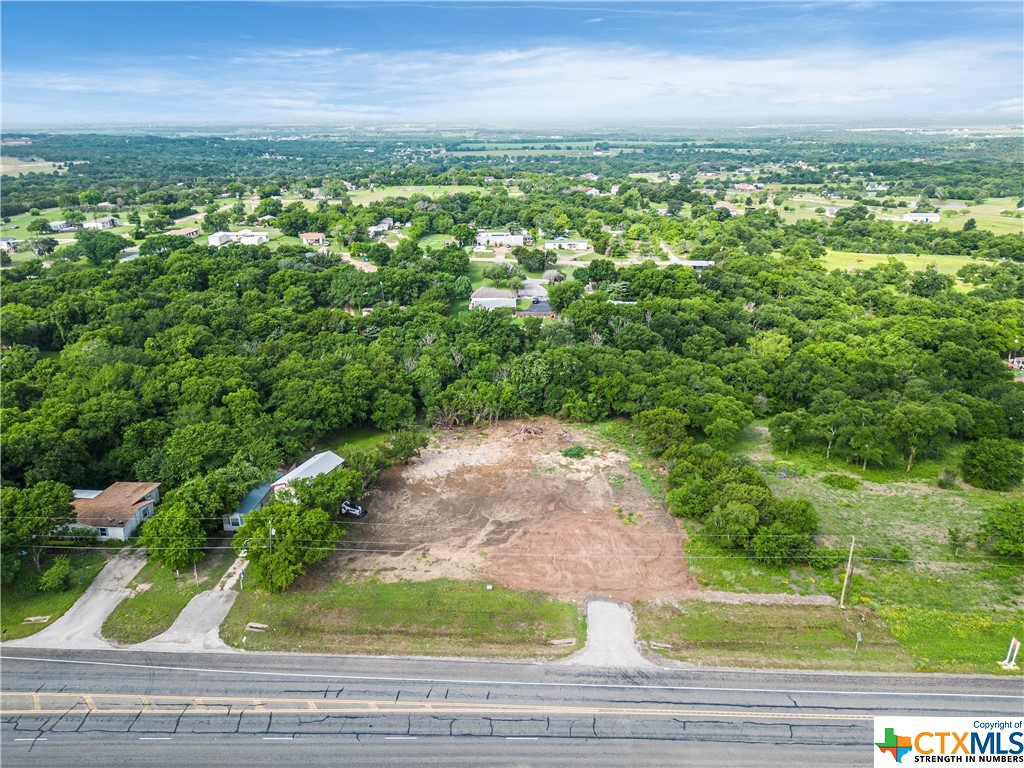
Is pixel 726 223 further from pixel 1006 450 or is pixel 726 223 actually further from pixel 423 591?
pixel 423 591

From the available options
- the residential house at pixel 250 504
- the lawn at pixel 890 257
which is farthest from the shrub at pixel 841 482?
the lawn at pixel 890 257

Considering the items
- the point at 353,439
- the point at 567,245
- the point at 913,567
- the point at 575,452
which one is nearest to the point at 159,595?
the point at 353,439

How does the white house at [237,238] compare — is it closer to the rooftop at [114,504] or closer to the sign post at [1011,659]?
the rooftop at [114,504]

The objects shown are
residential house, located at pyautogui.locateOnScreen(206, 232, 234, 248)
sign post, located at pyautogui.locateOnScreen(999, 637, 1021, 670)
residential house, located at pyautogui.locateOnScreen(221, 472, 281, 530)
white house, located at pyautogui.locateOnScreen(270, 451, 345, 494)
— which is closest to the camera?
sign post, located at pyautogui.locateOnScreen(999, 637, 1021, 670)

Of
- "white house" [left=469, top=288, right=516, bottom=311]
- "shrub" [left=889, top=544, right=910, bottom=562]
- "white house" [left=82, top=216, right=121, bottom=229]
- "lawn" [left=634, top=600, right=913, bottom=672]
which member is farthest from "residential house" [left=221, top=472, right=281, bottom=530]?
"white house" [left=82, top=216, right=121, bottom=229]

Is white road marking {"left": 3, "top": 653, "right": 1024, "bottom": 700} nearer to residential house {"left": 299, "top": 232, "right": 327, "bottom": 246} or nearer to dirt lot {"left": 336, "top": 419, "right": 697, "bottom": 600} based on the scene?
dirt lot {"left": 336, "top": 419, "right": 697, "bottom": 600}

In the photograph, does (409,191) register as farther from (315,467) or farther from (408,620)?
(408,620)
